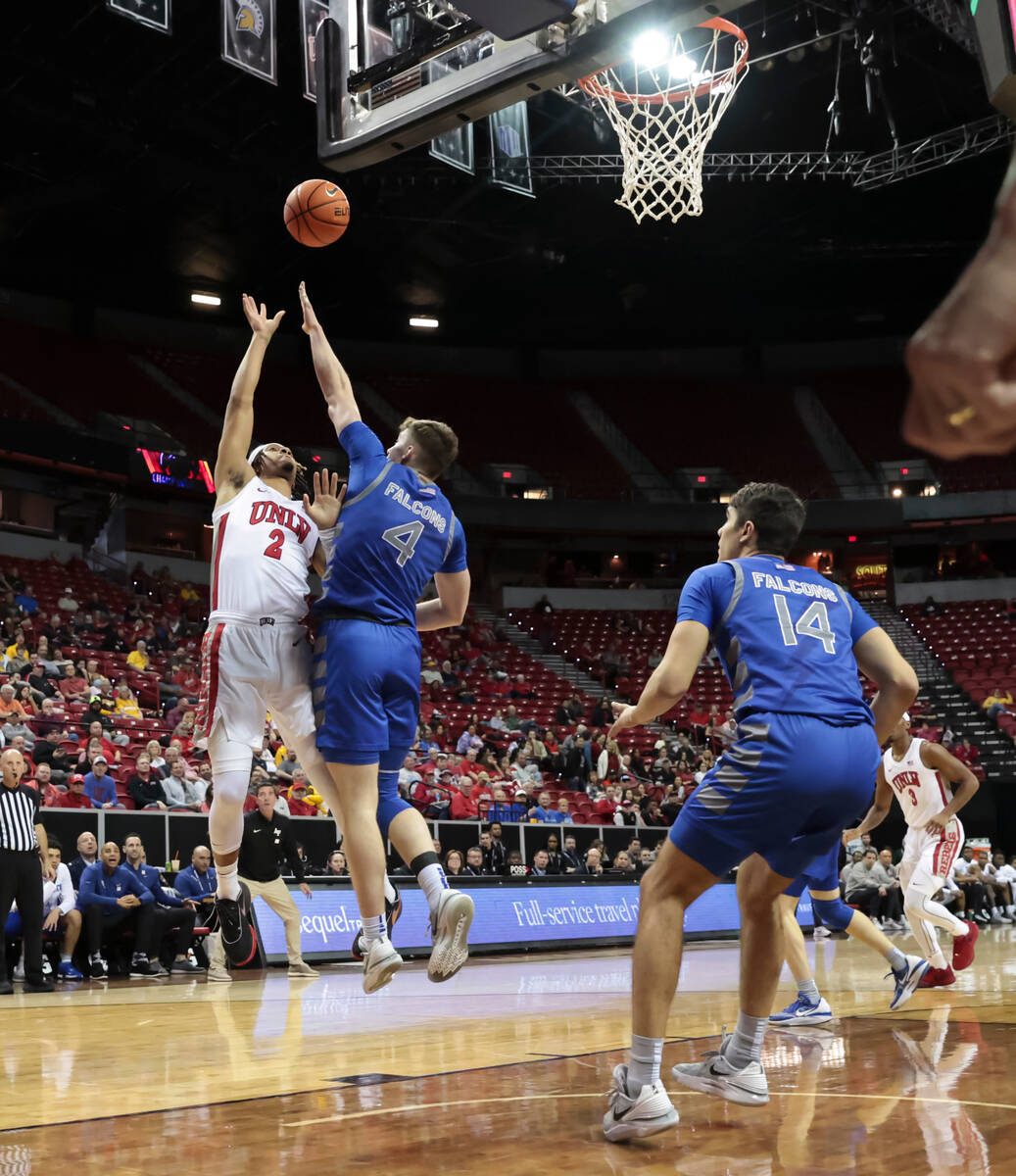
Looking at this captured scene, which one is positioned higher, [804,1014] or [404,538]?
[404,538]

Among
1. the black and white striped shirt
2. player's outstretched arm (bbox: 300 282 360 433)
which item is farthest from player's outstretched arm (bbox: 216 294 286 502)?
the black and white striped shirt

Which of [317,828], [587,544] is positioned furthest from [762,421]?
[317,828]

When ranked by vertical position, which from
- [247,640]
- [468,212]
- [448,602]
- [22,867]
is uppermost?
[468,212]

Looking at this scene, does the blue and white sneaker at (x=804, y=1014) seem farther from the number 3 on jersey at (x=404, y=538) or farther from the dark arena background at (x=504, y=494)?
the number 3 on jersey at (x=404, y=538)

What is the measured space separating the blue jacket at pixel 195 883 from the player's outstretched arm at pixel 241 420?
7361 millimetres

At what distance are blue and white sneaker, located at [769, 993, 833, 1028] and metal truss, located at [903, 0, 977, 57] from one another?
15.9 metres

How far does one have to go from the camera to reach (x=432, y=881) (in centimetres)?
511

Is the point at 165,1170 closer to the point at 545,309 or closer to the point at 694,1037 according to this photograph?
the point at 694,1037

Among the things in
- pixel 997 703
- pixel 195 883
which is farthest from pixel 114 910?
pixel 997 703

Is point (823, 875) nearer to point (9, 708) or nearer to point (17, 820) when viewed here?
point (17, 820)

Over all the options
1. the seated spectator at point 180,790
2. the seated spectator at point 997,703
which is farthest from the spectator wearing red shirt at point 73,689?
the seated spectator at point 997,703

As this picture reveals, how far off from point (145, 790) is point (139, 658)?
27.7 feet

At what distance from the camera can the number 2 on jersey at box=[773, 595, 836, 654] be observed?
438 cm

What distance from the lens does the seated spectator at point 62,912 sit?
11.1 m
